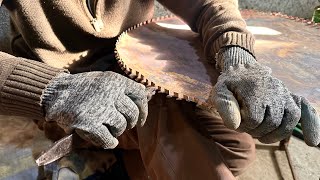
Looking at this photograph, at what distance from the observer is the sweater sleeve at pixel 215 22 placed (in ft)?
3.18

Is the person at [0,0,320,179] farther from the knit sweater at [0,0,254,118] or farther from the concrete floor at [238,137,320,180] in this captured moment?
the concrete floor at [238,137,320,180]

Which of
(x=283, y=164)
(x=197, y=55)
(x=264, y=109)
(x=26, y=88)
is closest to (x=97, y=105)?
(x=26, y=88)

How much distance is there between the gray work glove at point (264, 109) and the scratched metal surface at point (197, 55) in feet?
0.25

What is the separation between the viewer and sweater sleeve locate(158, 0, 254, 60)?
0.97m

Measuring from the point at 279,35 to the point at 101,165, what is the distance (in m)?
0.65

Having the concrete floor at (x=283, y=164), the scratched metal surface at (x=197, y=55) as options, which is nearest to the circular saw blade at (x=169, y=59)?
the scratched metal surface at (x=197, y=55)

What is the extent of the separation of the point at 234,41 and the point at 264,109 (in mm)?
274

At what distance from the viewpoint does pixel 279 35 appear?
46.3 inches

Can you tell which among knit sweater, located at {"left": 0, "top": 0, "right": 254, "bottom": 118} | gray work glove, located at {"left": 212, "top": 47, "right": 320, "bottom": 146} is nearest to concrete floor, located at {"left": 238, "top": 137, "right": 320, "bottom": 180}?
knit sweater, located at {"left": 0, "top": 0, "right": 254, "bottom": 118}

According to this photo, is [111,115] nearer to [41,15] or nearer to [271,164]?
[41,15]

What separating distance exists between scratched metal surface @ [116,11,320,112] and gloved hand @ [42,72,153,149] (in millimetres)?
122

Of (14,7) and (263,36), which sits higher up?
(14,7)

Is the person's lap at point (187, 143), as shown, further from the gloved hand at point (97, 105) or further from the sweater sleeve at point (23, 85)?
the sweater sleeve at point (23, 85)

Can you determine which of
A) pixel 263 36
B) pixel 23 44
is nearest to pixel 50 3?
pixel 23 44
